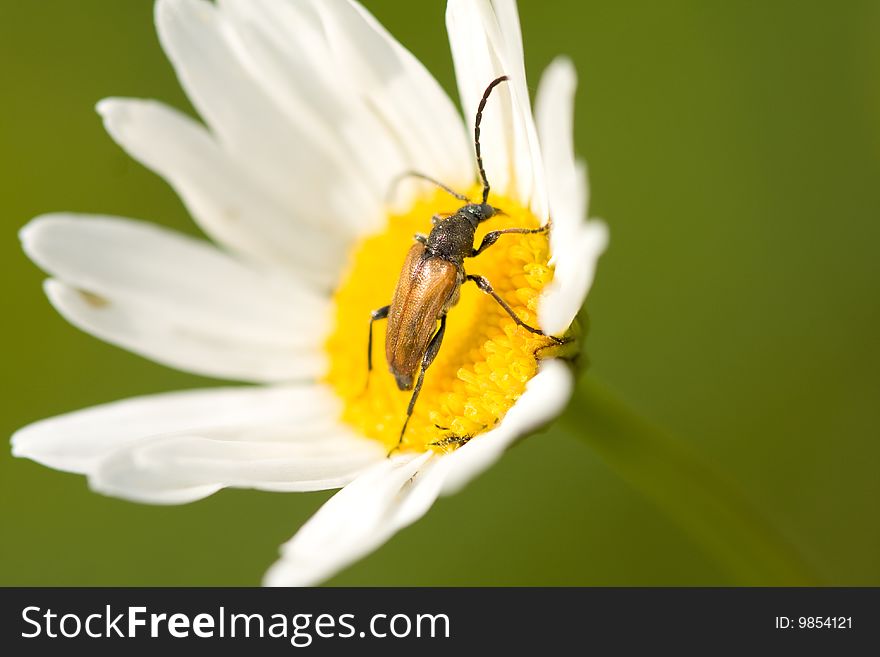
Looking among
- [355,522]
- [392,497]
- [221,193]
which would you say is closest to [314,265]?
[221,193]

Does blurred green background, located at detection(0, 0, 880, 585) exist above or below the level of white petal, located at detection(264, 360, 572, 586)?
above

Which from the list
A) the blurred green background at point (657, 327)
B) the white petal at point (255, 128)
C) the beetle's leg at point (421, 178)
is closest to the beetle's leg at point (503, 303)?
the beetle's leg at point (421, 178)

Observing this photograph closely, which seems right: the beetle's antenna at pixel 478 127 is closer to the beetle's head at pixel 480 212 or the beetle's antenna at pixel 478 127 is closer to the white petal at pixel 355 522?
the beetle's head at pixel 480 212

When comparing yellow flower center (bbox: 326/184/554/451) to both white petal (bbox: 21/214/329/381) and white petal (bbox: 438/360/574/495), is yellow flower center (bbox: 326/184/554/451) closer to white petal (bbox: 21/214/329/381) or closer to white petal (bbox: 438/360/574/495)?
white petal (bbox: 438/360/574/495)

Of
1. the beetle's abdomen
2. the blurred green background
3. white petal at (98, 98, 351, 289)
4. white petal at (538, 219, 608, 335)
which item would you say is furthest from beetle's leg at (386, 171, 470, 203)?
the blurred green background

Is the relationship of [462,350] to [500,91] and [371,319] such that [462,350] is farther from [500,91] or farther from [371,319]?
[500,91]

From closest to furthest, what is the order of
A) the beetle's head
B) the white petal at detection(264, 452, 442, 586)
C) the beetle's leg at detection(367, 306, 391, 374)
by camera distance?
1. the white petal at detection(264, 452, 442, 586)
2. the beetle's head
3. the beetle's leg at detection(367, 306, 391, 374)
